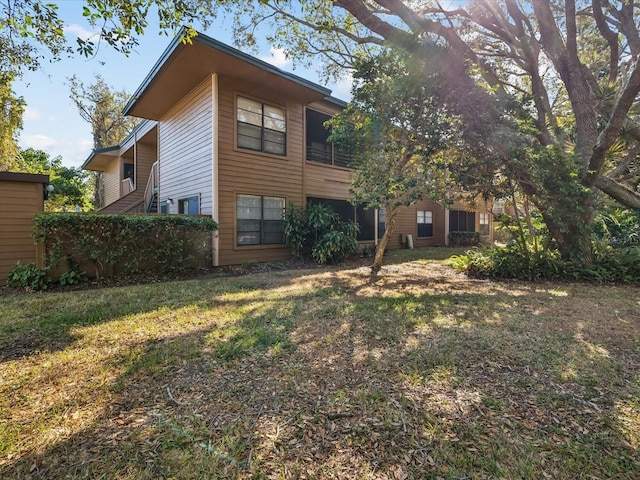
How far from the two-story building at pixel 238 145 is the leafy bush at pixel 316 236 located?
43cm

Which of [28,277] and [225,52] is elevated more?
[225,52]

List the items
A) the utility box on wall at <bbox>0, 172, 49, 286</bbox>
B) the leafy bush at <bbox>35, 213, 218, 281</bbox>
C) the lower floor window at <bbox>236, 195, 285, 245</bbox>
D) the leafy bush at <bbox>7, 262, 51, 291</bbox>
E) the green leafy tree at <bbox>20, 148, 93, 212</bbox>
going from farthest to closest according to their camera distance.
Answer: the green leafy tree at <bbox>20, 148, 93, 212</bbox> < the lower floor window at <bbox>236, 195, 285, 245</bbox> < the leafy bush at <bbox>35, 213, 218, 281</bbox> < the utility box on wall at <bbox>0, 172, 49, 286</bbox> < the leafy bush at <bbox>7, 262, 51, 291</bbox>

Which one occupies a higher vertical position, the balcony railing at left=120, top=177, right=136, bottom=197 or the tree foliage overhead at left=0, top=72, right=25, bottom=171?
the tree foliage overhead at left=0, top=72, right=25, bottom=171

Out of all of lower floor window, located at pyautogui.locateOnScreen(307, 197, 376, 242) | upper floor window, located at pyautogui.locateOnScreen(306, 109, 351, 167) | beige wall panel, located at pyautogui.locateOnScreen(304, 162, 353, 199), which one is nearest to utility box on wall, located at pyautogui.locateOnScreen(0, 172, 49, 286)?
beige wall panel, located at pyautogui.locateOnScreen(304, 162, 353, 199)

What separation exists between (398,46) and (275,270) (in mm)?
5843

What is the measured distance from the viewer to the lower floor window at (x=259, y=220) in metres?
8.72

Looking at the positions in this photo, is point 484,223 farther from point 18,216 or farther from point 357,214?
point 18,216

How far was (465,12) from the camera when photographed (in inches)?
311

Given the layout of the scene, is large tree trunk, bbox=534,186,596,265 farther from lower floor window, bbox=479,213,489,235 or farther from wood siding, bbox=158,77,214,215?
lower floor window, bbox=479,213,489,235

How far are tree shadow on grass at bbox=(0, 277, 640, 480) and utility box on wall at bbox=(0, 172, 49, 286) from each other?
4965 mm

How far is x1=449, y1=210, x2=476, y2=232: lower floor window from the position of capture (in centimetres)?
1740

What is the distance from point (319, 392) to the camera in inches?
89.6

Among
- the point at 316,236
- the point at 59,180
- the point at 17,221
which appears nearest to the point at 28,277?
the point at 17,221

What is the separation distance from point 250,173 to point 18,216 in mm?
5031
